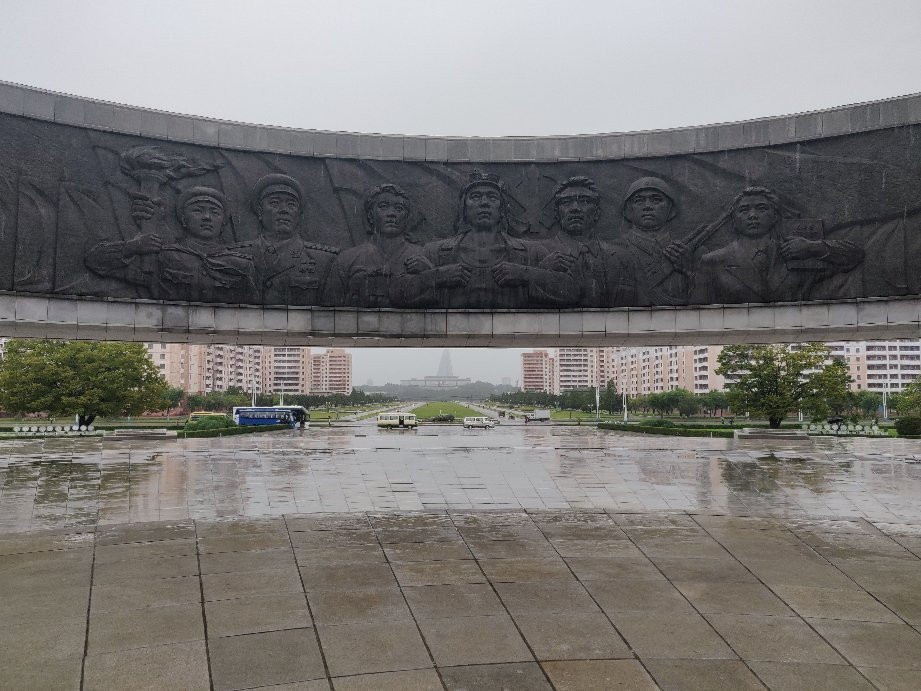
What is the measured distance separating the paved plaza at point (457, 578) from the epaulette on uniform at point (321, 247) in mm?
4786

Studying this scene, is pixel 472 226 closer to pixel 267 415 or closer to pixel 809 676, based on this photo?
pixel 809 676

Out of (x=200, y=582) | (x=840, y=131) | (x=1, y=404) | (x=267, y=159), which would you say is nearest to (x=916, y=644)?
(x=200, y=582)

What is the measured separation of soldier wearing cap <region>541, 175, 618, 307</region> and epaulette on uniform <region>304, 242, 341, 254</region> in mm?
4585

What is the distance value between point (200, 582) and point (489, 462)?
886cm

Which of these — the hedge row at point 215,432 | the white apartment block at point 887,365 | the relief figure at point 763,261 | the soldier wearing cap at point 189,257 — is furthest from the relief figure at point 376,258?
the white apartment block at point 887,365

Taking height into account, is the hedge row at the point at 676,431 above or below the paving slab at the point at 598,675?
below

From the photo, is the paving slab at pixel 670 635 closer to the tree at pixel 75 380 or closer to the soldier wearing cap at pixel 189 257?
the soldier wearing cap at pixel 189 257

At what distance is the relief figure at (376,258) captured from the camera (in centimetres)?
1527

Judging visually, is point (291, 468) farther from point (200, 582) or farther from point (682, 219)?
point (682, 219)

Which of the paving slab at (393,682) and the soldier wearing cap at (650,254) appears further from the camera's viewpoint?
the soldier wearing cap at (650,254)

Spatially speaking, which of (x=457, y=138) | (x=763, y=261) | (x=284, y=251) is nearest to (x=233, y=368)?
(x=284, y=251)

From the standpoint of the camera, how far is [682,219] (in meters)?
15.3

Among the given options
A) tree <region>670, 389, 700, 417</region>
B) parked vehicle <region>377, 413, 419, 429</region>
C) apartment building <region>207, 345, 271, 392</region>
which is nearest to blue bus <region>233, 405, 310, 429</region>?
parked vehicle <region>377, 413, 419, 429</region>

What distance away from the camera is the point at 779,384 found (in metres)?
40.2
